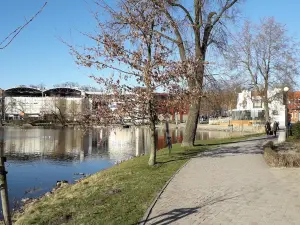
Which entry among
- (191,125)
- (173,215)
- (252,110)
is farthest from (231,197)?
(252,110)

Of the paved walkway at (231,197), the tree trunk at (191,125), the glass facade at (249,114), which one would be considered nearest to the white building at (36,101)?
the glass facade at (249,114)

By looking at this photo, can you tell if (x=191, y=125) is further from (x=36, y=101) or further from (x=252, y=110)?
(x=36, y=101)

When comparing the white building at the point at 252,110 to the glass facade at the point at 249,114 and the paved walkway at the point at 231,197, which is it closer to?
the glass facade at the point at 249,114

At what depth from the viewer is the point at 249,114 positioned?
64.8m

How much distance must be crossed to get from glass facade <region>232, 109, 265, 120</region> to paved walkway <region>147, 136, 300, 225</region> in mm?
52358

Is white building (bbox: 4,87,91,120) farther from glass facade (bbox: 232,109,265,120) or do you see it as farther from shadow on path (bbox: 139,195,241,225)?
shadow on path (bbox: 139,195,241,225)

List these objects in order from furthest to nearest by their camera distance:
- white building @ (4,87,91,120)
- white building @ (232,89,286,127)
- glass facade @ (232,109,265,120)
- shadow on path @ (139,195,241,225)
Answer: white building @ (4,87,91,120), glass facade @ (232,109,265,120), white building @ (232,89,286,127), shadow on path @ (139,195,241,225)

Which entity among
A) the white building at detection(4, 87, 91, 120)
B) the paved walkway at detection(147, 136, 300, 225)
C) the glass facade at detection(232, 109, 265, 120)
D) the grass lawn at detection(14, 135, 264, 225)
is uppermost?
the white building at detection(4, 87, 91, 120)

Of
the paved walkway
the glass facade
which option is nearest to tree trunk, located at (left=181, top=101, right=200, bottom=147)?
the paved walkway

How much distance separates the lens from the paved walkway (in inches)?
261

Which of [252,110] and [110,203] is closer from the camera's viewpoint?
[110,203]

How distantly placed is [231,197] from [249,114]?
5889 centimetres

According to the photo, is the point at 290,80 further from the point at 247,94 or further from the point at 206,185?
the point at 206,185

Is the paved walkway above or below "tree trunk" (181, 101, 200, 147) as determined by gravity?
below
